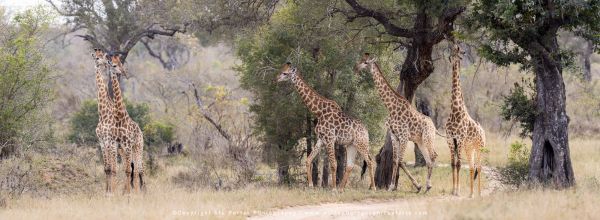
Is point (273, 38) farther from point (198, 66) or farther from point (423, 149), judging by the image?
point (198, 66)

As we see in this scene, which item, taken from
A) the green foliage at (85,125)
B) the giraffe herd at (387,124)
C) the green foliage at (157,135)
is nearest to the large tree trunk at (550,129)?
the giraffe herd at (387,124)

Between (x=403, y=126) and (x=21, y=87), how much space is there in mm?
10558

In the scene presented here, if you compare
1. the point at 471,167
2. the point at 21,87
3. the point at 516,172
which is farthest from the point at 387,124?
the point at 21,87

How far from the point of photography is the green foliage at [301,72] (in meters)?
18.6

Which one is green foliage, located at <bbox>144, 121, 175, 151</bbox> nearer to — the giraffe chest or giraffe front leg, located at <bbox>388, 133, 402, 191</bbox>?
the giraffe chest

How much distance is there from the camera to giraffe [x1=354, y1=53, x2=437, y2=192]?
17.0 m

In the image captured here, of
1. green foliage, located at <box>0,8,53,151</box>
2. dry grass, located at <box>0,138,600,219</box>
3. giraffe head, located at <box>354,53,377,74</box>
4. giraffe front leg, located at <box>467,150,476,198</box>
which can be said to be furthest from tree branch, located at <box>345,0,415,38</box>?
green foliage, located at <box>0,8,53,151</box>

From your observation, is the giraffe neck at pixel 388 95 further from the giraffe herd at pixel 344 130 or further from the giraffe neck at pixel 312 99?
the giraffe neck at pixel 312 99

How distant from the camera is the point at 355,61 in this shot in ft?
60.9

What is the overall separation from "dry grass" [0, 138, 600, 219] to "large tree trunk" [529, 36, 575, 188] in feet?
1.75

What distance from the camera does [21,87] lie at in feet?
69.9

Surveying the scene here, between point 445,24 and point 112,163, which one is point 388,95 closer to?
point 445,24

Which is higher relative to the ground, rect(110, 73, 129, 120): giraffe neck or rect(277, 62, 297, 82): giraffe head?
rect(277, 62, 297, 82): giraffe head

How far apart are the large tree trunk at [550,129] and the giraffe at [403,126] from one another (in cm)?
223
